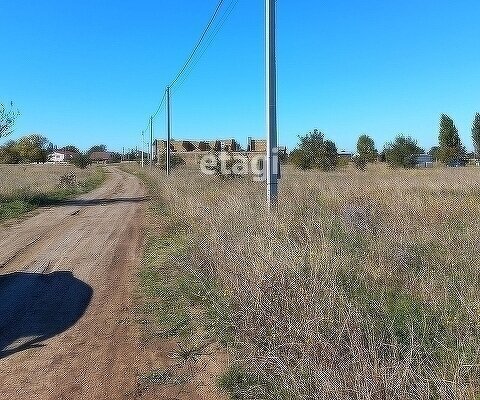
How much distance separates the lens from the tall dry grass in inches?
107

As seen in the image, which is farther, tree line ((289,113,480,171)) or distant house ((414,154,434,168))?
distant house ((414,154,434,168))

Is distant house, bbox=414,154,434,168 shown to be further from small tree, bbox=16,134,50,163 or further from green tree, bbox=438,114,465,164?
small tree, bbox=16,134,50,163

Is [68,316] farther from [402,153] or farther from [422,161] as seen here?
[422,161]

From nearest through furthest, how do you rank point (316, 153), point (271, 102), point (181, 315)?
1. point (181, 315)
2. point (271, 102)
3. point (316, 153)

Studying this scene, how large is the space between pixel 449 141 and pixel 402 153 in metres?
8.64

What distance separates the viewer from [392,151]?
51125mm

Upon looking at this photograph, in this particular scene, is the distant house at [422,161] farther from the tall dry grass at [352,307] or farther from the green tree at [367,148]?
the tall dry grass at [352,307]

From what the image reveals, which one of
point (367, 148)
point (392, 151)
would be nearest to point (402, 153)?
point (392, 151)

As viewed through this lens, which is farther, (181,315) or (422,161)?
(422,161)

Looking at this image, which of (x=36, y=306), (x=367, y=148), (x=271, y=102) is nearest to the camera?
(x=36, y=306)

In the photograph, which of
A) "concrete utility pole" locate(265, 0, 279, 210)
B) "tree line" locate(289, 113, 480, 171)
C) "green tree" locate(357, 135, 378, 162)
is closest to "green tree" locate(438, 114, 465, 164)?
"tree line" locate(289, 113, 480, 171)

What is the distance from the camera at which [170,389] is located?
11.2 ft

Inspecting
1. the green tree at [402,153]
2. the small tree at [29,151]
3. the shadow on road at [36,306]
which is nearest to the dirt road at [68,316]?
the shadow on road at [36,306]

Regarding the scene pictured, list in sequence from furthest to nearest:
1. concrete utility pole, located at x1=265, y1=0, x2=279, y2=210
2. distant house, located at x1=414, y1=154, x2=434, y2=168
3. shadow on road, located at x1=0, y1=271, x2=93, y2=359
Answer: 1. distant house, located at x1=414, y1=154, x2=434, y2=168
2. concrete utility pole, located at x1=265, y1=0, x2=279, y2=210
3. shadow on road, located at x1=0, y1=271, x2=93, y2=359
